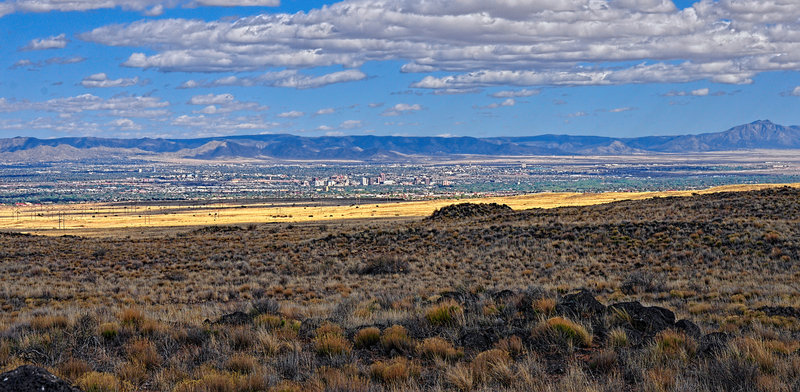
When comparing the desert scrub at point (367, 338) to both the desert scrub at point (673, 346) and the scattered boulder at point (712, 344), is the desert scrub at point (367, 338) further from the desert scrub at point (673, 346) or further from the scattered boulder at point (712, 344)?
the scattered boulder at point (712, 344)

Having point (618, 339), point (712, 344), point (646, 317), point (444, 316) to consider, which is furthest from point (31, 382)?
point (646, 317)

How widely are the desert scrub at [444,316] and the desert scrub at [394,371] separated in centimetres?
297

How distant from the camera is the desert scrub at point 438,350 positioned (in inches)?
365

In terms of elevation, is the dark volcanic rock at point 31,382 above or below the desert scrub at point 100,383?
above

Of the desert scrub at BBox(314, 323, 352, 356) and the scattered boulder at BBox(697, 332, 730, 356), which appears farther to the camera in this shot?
the desert scrub at BBox(314, 323, 352, 356)

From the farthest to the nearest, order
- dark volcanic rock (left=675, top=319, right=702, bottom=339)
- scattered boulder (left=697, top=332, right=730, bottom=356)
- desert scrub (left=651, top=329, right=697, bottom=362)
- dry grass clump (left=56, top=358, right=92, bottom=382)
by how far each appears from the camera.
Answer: dark volcanic rock (left=675, top=319, right=702, bottom=339) < scattered boulder (left=697, top=332, right=730, bottom=356) < desert scrub (left=651, top=329, right=697, bottom=362) < dry grass clump (left=56, top=358, right=92, bottom=382)

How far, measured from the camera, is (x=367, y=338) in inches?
411

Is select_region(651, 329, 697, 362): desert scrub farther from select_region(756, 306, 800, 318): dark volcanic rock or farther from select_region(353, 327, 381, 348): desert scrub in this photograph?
select_region(756, 306, 800, 318): dark volcanic rock

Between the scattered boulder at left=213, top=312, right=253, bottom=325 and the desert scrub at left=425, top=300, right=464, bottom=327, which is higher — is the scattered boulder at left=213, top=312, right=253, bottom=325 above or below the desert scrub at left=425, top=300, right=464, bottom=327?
below

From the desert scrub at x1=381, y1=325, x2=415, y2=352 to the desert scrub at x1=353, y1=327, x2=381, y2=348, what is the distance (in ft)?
0.43

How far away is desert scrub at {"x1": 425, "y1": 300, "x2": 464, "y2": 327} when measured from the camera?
1171cm

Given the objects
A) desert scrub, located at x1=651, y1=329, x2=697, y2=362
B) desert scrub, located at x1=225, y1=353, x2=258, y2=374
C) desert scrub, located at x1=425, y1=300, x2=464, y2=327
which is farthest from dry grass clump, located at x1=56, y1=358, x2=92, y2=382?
desert scrub, located at x1=651, y1=329, x2=697, y2=362

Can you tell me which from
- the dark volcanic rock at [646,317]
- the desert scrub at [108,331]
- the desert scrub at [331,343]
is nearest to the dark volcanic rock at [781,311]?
the dark volcanic rock at [646,317]

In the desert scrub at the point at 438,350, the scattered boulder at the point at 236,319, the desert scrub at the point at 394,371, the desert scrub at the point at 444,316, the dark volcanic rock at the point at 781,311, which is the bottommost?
the dark volcanic rock at the point at 781,311
